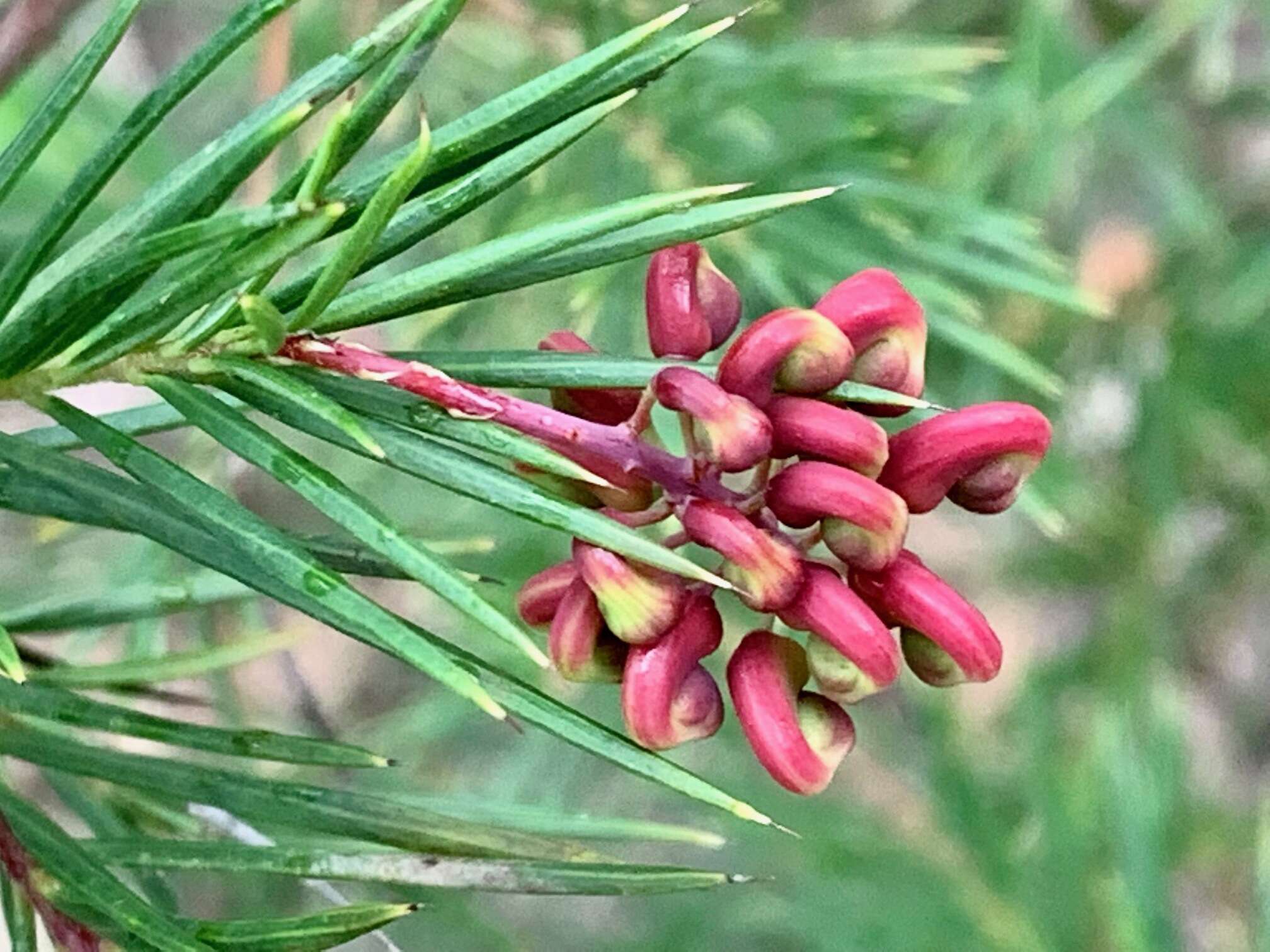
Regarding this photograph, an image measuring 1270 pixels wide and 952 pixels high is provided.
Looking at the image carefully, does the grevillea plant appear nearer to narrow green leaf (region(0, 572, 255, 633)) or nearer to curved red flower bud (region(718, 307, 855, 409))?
curved red flower bud (region(718, 307, 855, 409))

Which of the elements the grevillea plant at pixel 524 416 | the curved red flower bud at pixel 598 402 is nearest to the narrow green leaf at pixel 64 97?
the grevillea plant at pixel 524 416

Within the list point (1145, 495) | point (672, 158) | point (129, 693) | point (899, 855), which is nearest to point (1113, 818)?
point (899, 855)

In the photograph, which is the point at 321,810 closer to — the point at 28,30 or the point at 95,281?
the point at 95,281

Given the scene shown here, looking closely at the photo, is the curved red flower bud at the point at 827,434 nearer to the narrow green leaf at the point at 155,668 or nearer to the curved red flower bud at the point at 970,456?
the curved red flower bud at the point at 970,456

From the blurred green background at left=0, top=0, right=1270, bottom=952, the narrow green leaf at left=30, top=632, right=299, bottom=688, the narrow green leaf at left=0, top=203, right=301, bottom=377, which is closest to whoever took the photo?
the narrow green leaf at left=0, top=203, right=301, bottom=377

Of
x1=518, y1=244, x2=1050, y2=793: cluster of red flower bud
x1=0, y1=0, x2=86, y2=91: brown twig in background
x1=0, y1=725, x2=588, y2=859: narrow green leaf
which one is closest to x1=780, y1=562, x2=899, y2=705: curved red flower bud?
x1=518, y1=244, x2=1050, y2=793: cluster of red flower bud

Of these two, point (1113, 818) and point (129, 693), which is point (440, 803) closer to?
point (129, 693)

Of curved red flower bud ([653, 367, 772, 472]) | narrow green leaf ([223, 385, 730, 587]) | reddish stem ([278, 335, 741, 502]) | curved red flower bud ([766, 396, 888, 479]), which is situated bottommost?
narrow green leaf ([223, 385, 730, 587])
